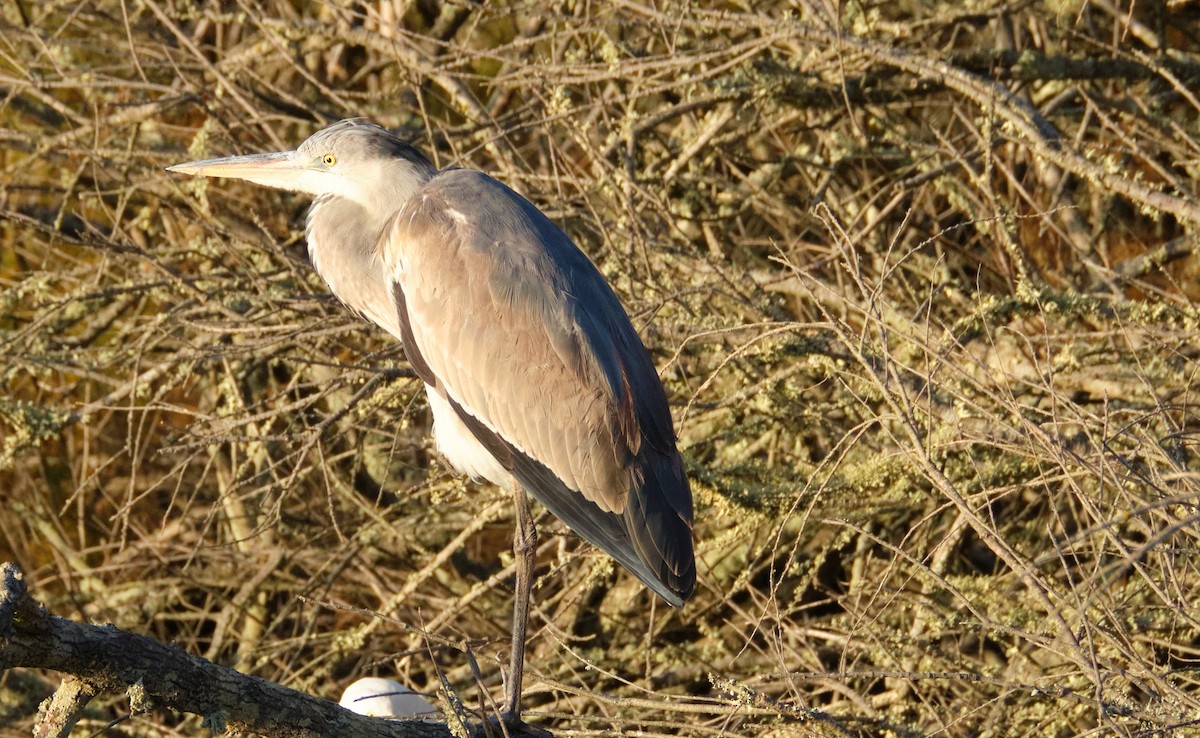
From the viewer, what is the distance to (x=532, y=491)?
11.5 feet

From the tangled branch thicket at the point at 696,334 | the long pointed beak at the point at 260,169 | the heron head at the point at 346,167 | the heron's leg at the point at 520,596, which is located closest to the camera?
the heron's leg at the point at 520,596

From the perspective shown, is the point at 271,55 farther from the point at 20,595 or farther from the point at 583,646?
the point at 20,595

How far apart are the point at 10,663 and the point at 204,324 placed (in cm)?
202

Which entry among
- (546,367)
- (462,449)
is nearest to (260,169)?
(462,449)

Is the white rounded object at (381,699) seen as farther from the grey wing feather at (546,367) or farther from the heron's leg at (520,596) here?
the grey wing feather at (546,367)

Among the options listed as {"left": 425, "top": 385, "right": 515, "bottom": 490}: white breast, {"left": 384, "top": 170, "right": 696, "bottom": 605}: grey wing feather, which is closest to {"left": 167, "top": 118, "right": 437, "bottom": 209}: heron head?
{"left": 384, "top": 170, "right": 696, "bottom": 605}: grey wing feather

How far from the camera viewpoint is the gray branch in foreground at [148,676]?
2.05 meters

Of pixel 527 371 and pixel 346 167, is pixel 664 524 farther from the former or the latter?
pixel 346 167

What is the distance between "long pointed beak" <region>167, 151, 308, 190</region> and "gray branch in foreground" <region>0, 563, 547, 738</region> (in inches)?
79.3

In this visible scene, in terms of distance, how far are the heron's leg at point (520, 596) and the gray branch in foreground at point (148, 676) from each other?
0.63 m

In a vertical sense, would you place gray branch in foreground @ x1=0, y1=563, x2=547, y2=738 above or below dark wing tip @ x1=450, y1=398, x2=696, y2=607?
above

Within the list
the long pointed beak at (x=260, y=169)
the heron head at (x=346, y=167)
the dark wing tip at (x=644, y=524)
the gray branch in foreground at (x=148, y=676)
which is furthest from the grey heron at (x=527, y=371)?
the gray branch in foreground at (x=148, y=676)

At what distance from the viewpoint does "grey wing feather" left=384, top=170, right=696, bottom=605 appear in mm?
3332

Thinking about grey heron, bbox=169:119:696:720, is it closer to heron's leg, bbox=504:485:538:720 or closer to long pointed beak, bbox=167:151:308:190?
heron's leg, bbox=504:485:538:720
